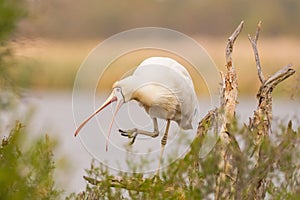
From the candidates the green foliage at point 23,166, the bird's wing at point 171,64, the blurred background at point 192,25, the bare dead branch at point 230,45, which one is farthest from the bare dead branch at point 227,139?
the blurred background at point 192,25

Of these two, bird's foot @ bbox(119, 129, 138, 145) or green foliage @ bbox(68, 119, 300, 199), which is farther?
bird's foot @ bbox(119, 129, 138, 145)

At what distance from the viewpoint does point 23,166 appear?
2.95m

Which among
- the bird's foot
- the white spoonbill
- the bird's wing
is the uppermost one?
the bird's wing

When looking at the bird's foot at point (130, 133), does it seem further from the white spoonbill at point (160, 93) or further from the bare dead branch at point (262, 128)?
the bare dead branch at point (262, 128)

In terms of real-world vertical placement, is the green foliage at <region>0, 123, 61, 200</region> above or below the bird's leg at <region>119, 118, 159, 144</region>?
below

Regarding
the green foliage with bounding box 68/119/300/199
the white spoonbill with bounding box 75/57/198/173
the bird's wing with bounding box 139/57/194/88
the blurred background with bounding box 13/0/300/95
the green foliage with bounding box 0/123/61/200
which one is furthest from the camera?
the blurred background with bounding box 13/0/300/95

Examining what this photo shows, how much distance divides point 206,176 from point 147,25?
13.4 m

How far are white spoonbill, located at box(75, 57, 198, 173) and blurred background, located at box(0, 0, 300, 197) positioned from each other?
114mm

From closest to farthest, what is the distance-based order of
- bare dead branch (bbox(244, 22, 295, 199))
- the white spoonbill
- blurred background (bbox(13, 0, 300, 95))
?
bare dead branch (bbox(244, 22, 295, 199)) → the white spoonbill → blurred background (bbox(13, 0, 300, 95))

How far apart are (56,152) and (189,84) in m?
1.00

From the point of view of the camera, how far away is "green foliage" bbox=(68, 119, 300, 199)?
3215 millimetres

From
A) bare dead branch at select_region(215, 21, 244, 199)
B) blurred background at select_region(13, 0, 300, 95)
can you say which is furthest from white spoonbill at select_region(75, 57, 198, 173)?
blurred background at select_region(13, 0, 300, 95)

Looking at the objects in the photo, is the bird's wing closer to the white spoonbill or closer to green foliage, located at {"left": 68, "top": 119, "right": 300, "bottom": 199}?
the white spoonbill

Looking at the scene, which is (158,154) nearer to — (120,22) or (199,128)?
(199,128)
